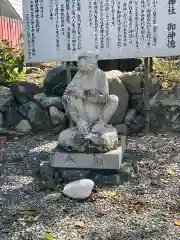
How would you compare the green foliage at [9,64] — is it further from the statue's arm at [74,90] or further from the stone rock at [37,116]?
the statue's arm at [74,90]

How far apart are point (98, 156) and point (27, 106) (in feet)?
8.82

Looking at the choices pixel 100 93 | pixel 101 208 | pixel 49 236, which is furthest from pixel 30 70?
pixel 49 236

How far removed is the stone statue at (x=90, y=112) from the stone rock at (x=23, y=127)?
82.5 inches

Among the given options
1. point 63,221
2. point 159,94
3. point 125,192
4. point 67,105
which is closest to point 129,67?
point 159,94

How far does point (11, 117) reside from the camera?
22.0ft

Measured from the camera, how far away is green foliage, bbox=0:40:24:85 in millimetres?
7758

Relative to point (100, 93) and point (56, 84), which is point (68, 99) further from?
point (56, 84)

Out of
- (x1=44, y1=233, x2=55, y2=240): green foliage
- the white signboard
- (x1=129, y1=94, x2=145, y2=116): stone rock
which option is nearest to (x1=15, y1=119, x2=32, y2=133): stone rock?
the white signboard

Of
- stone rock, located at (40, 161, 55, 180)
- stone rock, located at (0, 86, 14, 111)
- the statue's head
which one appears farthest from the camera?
stone rock, located at (0, 86, 14, 111)

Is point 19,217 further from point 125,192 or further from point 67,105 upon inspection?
point 67,105

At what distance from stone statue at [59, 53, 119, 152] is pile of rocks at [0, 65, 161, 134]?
1757mm

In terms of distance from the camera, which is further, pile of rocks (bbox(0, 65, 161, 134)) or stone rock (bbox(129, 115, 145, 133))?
pile of rocks (bbox(0, 65, 161, 134))

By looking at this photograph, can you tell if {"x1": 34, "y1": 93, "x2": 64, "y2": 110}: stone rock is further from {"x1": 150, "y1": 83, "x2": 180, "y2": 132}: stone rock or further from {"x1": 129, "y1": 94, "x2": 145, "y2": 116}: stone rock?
{"x1": 150, "y1": 83, "x2": 180, "y2": 132}: stone rock

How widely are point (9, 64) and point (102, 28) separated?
104 inches
